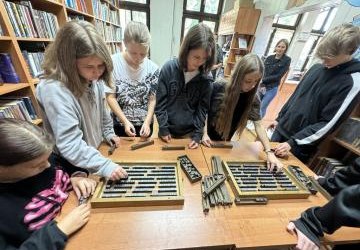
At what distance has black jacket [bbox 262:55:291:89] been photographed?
353 cm

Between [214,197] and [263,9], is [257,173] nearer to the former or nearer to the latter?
[214,197]

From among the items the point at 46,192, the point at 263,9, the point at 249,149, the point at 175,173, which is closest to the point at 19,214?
the point at 46,192

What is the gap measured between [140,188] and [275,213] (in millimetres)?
656

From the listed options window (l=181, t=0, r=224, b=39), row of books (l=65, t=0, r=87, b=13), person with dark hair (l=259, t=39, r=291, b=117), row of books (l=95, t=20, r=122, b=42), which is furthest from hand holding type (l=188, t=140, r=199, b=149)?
window (l=181, t=0, r=224, b=39)

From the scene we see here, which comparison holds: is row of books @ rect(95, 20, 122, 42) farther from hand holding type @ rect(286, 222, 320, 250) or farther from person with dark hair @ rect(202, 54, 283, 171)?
hand holding type @ rect(286, 222, 320, 250)

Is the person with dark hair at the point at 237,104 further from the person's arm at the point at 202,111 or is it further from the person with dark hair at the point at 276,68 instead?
the person with dark hair at the point at 276,68

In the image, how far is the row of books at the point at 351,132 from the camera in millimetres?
1706

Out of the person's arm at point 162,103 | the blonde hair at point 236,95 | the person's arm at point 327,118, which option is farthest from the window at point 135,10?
the person's arm at point 327,118

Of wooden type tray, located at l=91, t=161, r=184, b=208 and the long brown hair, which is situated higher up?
the long brown hair

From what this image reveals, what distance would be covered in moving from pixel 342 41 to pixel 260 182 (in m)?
1.17

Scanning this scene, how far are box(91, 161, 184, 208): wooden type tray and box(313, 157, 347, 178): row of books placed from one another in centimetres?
170

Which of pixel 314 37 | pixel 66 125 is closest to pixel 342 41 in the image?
pixel 66 125

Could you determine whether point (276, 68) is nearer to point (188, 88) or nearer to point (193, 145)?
point (188, 88)

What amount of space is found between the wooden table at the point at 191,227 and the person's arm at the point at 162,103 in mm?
543
